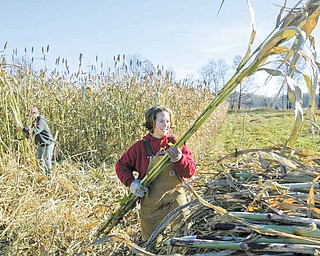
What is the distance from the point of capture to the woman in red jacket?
269 cm

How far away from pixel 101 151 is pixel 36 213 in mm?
3840

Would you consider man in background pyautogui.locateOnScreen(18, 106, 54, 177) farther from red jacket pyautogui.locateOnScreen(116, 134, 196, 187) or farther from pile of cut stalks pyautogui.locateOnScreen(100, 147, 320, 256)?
pile of cut stalks pyautogui.locateOnScreen(100, 147, 320, 256)

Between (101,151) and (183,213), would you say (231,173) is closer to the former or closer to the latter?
(183,213)

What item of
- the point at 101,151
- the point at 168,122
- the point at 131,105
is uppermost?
the point at 168,122

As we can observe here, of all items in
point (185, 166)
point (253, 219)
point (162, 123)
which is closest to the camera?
point (253, 219)

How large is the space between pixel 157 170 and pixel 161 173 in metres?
0.44

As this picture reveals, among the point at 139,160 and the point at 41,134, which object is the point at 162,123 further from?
the point at 41,134

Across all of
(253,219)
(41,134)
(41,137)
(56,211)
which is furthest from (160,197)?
(41,134)

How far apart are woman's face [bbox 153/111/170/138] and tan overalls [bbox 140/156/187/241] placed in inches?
9.4

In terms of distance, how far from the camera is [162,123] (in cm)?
281

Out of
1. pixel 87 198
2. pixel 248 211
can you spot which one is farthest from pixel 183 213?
pixel 87 198

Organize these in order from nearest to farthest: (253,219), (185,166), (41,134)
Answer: (253,219) < (185,166) < (41,134)

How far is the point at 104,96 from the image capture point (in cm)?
803

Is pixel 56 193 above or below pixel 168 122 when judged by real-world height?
below
